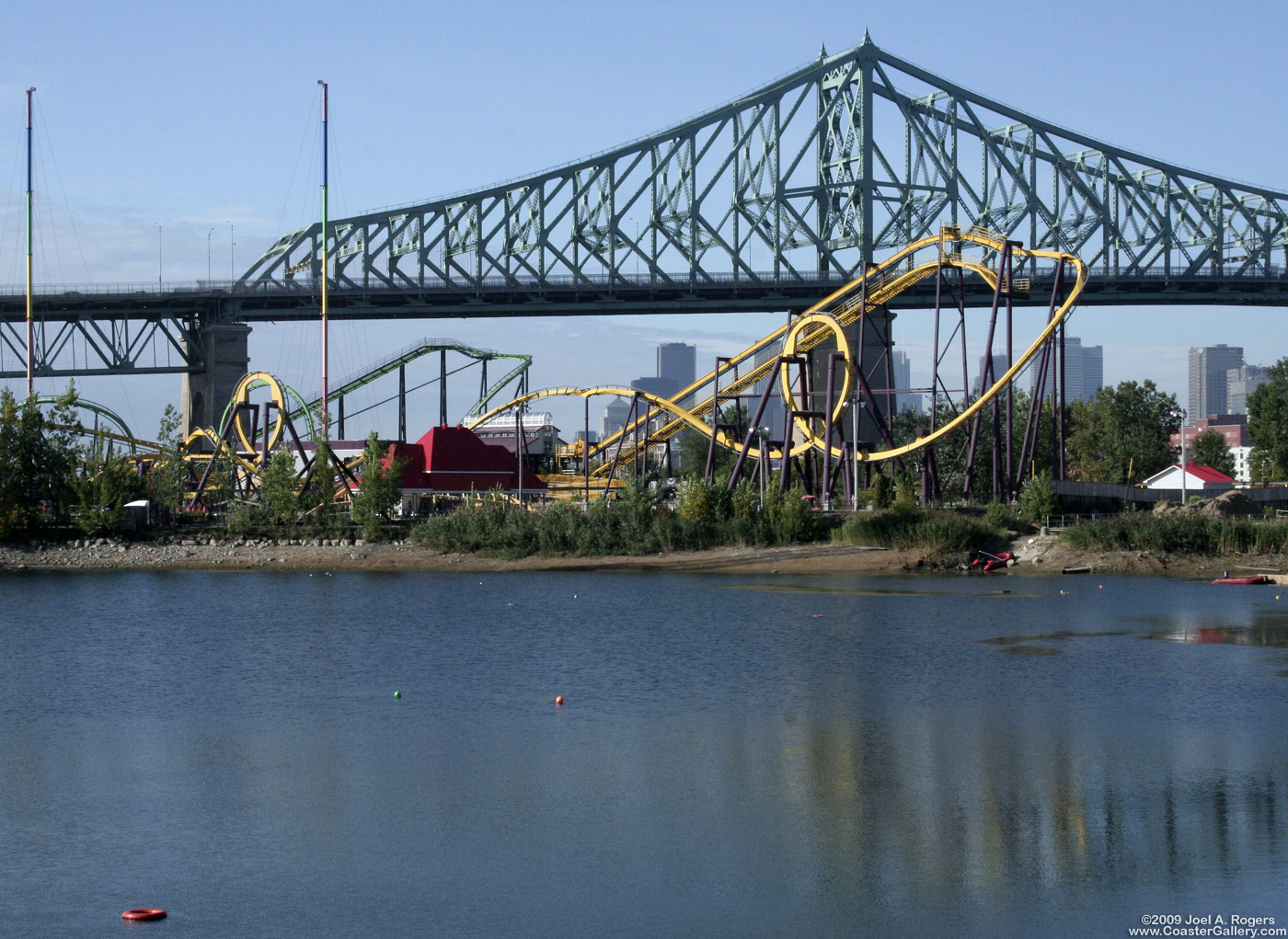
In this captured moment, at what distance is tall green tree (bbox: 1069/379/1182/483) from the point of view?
94.6m

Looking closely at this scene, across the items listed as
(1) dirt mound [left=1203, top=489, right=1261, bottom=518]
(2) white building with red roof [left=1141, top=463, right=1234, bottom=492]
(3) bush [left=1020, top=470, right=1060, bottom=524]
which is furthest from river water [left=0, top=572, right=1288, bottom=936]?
(2) white building with red roof [left=1141, top=463, right=1234, bottom=492]

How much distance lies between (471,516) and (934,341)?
71.3ft

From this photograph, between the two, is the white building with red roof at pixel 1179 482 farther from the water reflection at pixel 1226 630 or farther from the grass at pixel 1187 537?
the water reflection at pixel 1226 630

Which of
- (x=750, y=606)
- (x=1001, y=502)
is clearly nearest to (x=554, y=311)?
(x=1001, y=502)

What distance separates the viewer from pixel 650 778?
17328 mm

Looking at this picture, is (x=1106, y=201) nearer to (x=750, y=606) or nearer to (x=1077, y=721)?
(x=750, y=606)

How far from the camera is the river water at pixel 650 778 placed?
41.7ft

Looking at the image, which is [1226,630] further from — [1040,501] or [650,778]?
[1040,501]

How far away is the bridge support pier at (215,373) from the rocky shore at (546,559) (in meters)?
36.6

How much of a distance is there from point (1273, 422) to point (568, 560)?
59400 millimetres

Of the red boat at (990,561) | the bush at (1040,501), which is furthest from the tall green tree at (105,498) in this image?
the bush at (1040,501)

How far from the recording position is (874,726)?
20688 mm

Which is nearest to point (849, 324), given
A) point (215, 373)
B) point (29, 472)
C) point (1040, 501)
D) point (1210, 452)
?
point (1040, 501)

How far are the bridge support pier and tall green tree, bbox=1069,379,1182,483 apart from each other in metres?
58.4
